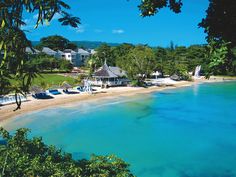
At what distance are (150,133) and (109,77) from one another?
24.3m

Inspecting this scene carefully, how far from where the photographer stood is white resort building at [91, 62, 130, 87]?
4800 cm

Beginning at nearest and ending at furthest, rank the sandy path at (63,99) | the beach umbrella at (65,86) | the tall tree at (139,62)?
the sandy path at (63,99)
the beach umbrella at (65,86)
the tall tree at (139,62)

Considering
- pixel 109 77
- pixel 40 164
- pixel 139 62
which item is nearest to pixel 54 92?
pixel 109 77

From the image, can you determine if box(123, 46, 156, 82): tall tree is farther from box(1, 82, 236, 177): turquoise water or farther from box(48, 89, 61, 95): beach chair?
box(48, 89, 61, 95): beach chair

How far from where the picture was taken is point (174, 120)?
29859 millimetres

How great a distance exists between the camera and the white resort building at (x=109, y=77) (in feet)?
157

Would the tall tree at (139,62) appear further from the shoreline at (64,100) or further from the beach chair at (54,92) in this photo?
the beach chair at (54,92)

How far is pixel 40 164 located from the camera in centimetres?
746

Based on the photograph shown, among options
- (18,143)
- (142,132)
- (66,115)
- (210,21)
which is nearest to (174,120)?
(142,132)

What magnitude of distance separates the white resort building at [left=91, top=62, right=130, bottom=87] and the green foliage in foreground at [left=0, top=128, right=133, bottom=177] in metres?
38.3

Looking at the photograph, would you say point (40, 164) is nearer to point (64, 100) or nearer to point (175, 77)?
point (64, 100)

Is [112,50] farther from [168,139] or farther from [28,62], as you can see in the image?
[28,62]

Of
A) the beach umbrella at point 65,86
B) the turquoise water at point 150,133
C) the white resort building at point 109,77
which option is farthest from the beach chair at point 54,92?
the white resort building at point 109,77

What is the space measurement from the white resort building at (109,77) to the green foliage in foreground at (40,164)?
38335mm
